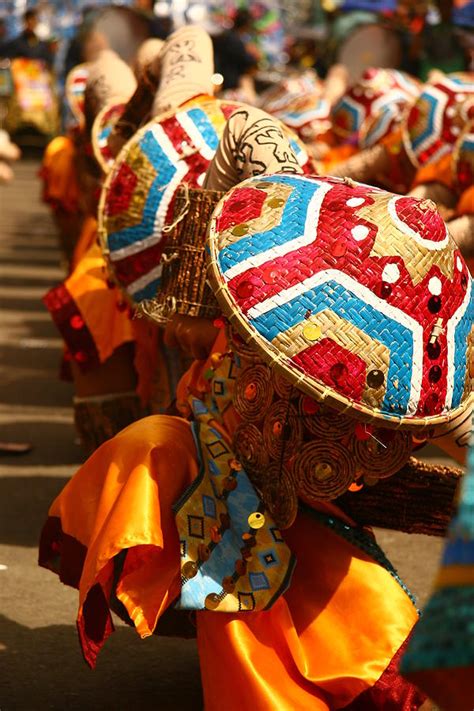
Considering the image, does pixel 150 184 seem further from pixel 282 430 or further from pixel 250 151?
pixel 282 430

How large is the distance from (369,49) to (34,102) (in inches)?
225

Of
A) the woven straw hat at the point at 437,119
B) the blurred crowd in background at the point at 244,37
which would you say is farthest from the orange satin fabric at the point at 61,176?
the woven straw hat at the point at 437,119

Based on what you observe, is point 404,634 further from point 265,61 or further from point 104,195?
point 265,61

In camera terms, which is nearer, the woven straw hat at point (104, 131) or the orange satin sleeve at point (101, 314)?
the orange satin sleeve at point (101, 314)

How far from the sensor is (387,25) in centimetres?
1487

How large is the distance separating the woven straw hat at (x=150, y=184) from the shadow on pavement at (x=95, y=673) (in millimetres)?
882

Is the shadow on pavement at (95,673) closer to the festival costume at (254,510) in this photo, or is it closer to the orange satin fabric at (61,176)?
the festival costume at (254,510)

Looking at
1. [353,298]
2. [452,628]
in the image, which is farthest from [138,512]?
[452,628]

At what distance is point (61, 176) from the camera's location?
828cm

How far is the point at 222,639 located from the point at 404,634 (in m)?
0.36

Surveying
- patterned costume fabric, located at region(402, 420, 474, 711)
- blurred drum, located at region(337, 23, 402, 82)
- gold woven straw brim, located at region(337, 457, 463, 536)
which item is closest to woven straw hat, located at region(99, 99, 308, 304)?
gold woven straw brim, located at region(337, 457, 463, 536)

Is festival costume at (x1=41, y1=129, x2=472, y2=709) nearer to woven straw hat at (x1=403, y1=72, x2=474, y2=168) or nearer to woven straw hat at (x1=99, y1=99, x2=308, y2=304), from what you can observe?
woven straw hat at (x1=99, y1=99, x2=308, y2=304)

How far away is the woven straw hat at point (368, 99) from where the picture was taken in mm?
9438

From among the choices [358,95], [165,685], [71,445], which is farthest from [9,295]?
[165,685]
